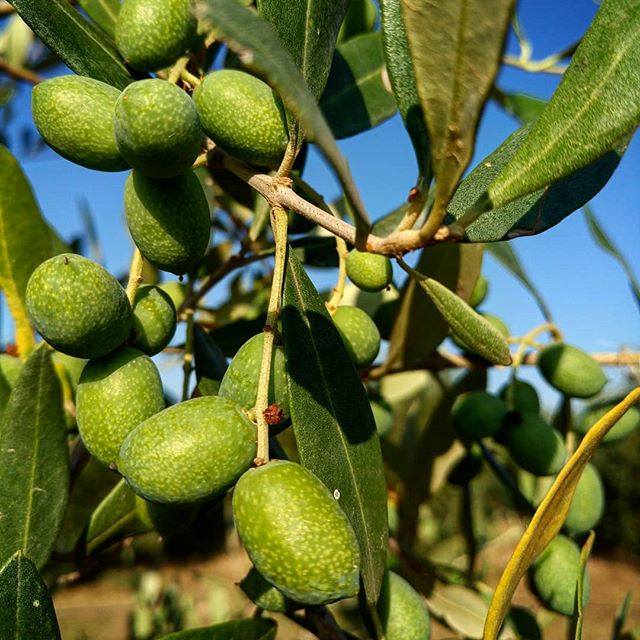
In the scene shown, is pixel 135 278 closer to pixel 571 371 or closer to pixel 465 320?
pixel 465 320

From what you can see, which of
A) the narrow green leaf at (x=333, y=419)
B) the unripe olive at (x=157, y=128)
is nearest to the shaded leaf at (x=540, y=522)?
the narrow green leaf at (x=333, y=419)

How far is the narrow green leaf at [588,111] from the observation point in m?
0.64

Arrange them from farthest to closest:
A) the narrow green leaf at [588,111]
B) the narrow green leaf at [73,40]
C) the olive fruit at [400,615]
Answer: the olive fruit at [400,615] → the narrow green leaf at [73,40] → the narrow green leaf at [588,111]

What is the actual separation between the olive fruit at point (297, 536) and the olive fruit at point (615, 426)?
42.4 inches

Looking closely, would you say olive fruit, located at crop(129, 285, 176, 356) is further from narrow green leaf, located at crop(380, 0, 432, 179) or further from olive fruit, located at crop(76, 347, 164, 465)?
narrow green leaf, located at crop(380, 0, 432, 179)

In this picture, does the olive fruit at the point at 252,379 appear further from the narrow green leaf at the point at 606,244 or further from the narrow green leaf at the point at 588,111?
the narrow green leaf at the point at 606,244

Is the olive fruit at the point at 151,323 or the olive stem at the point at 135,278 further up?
the olive stem at the point at 135,278

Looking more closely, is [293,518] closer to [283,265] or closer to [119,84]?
[283,265]

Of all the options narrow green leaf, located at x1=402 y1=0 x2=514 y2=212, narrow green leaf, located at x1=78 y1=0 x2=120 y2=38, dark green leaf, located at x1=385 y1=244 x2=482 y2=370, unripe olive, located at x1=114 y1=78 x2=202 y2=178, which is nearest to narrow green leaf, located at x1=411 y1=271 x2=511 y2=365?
narrow green leaf, located at x1=402 y1=0 x2=514 y2=212

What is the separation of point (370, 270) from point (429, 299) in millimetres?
390

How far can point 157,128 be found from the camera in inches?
27.8

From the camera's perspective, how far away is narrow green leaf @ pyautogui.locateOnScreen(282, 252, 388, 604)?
0.78m

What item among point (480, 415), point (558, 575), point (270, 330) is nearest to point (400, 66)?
point (270, 330)

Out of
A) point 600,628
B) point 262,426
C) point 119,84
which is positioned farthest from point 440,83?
point 600,628
